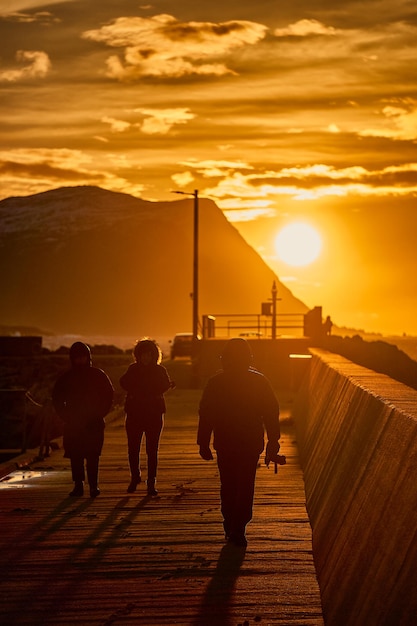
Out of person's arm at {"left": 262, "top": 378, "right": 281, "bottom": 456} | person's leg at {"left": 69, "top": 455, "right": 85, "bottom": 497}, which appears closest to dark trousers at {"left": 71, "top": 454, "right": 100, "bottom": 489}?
person's leg at {"left": 69, "top": 455, "right": 85, "bottom": 497}

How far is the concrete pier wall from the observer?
16.6 ft

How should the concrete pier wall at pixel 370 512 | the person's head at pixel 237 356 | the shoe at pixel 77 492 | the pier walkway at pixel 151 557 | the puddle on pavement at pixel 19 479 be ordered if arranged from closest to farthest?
the concrete pier wall at pixel 370 512 < the pier walkway at pixel 151 557 < the person's head at pixel 237 356 < the shoe at pixel 77 492 < the puddle on pavement at pixel 19 479

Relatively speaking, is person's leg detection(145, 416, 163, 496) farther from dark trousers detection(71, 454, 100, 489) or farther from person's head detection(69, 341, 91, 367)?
person's head detection(69, 341, 91, 367)

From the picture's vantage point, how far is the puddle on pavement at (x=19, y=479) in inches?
575

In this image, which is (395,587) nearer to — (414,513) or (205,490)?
(414,513)

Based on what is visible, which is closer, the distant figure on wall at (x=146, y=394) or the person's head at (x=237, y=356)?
the person's head at (x=237, y=356)

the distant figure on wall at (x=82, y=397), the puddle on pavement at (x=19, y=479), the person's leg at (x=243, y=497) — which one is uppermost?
the distant figure on wall at (x=82, y=397)

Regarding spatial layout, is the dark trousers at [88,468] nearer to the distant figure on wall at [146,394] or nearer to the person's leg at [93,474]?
the person's leg at [93,474]

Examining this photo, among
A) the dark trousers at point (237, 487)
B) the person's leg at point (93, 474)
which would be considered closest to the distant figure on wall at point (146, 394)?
the person's leg at point (93, 474)

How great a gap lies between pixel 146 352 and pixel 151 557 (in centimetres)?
370

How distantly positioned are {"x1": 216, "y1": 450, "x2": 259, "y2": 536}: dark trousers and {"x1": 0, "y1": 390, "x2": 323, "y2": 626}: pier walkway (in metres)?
0.24

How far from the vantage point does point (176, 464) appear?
56.4ft

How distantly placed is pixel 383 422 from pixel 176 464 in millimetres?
10325

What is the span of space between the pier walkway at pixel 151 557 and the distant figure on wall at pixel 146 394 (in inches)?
25.1
